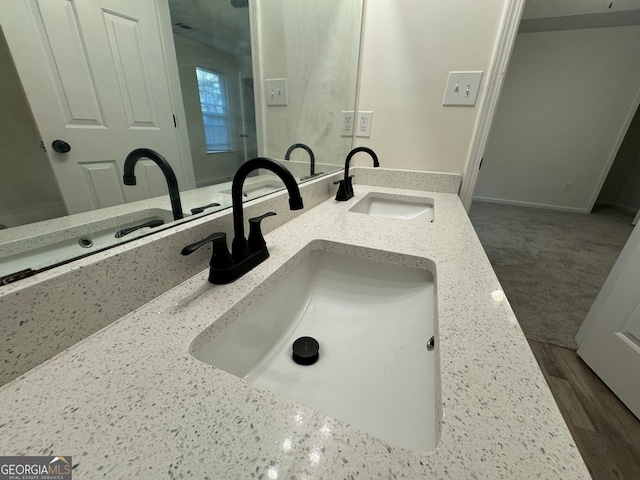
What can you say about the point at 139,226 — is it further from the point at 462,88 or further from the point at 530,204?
the point at 530,204

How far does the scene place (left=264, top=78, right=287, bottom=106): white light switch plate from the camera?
1.17 meters

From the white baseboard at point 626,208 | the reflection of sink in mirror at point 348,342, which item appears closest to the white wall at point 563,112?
the white baseboard at point 626,208

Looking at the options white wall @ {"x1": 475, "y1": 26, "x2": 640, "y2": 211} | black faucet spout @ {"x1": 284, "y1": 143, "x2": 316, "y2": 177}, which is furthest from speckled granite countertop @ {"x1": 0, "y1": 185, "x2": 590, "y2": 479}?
white wall @ {"x1": 475, "y1": 26, "x2": 640, "y2": 211}

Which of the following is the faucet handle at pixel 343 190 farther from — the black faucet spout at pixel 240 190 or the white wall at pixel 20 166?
the white wall at pixel 20 166

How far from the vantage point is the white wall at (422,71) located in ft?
3.48

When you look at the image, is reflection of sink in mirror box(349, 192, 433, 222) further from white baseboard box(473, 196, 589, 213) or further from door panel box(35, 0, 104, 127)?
white baseboard box(473, 196, 589, 213)

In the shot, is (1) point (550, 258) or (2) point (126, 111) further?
(1) point (550, 258)

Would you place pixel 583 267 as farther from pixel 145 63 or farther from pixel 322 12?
pixel 145 63

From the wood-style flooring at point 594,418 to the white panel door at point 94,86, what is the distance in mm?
1585

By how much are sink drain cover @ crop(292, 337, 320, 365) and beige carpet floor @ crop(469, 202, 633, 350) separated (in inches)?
57.4

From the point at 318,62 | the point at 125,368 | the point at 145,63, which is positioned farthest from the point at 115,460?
the point at 318,62

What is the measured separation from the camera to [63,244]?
37 centimetres

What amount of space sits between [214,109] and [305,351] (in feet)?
3.25

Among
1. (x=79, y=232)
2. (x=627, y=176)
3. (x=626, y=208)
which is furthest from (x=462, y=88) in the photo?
(x=627, y=176)
